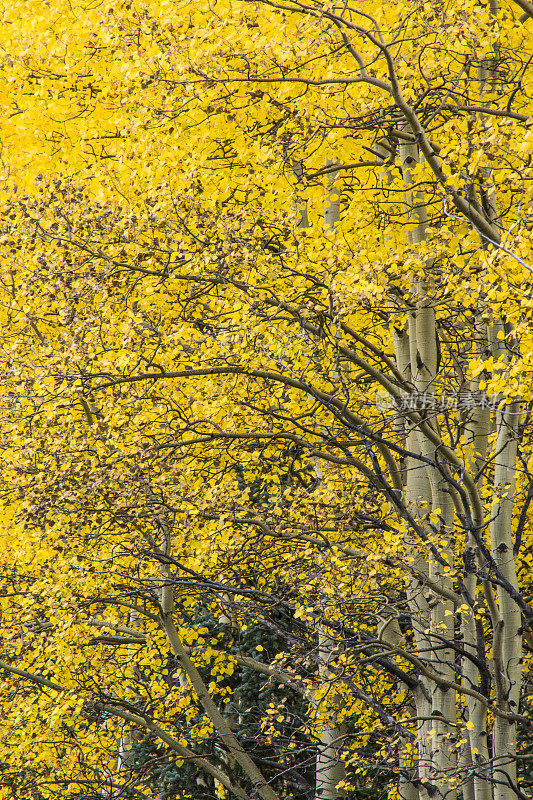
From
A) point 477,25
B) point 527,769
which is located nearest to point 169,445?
point 477,25

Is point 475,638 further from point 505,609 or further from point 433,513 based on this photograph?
point 433,513

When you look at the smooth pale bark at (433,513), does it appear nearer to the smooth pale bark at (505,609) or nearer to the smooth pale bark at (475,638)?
the smooth pale bark at (475,638)

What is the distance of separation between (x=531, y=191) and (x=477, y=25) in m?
1.52

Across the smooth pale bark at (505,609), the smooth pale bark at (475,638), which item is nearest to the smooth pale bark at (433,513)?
the smooth pale bark at (475,638)

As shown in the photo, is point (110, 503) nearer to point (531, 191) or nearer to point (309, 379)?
point (309, 379)

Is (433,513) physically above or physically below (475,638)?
above

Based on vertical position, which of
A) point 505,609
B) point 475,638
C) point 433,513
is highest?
point 433,513

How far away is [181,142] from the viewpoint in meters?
6.12

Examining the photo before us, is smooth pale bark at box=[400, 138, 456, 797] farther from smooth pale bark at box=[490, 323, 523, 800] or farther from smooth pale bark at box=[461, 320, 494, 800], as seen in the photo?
smooth pale bark at box=[490, 323, 523, 800]

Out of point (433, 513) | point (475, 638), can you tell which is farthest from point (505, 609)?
point (433, 513)

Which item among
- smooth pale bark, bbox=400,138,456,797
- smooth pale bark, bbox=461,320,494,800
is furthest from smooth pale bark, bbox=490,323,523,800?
smooth pale bark, bbox=400,138,456,797

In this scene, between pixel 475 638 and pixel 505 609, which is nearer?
pixel 505 609

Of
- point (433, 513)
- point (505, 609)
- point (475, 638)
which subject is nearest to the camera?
point (433, 513)

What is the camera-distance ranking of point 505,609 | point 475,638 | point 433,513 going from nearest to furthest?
point 433,513 → point 505,609 → point 475,638
